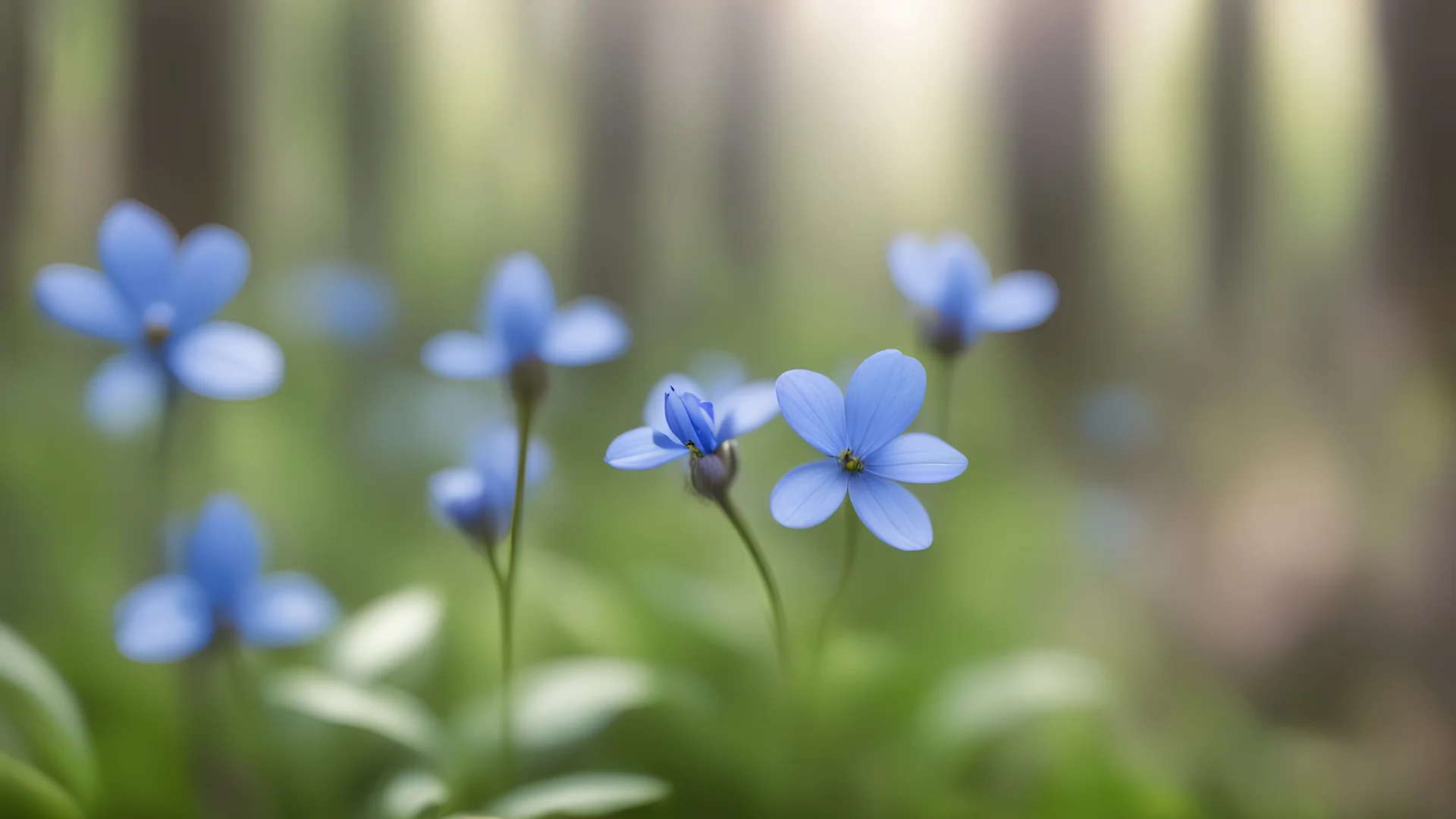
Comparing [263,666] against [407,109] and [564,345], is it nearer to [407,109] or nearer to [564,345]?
[564,345]

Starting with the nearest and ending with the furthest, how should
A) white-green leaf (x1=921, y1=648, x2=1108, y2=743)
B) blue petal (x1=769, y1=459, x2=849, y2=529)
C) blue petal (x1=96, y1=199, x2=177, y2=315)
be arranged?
blue petal (x1=769, y1=459, x2=849, y2=529) < blue petal (x1=96, y1=199, x2=177, y2=315) < white-green leaf (x1=921, y1=648, x2=1108, y2=743)

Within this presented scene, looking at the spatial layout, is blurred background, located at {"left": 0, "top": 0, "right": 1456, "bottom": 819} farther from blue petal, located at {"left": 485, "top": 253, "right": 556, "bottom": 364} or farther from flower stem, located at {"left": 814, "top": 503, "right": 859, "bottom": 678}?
blue petal, located at {"left": 485, "top": 253, "right": 556, "bottom": 364}

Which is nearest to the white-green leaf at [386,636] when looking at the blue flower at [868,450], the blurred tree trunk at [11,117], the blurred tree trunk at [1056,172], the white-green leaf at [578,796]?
the white-green leaf at [578,796]

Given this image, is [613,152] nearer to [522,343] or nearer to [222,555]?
[522,343]

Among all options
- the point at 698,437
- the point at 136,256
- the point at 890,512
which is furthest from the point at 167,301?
the point at 890,512

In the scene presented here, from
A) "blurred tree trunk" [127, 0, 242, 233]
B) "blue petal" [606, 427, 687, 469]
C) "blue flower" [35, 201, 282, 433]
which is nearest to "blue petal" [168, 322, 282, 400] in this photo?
"blue flower" [35, 201, 282, 433]

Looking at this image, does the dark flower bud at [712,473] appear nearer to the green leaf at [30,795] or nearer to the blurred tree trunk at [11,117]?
the green leaf at [30,795]

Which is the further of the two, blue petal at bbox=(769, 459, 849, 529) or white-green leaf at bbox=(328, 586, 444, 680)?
white-green leaf at bbox=(328, 586, 444, 680)

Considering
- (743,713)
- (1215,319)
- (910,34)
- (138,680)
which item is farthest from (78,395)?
(1215,319)
